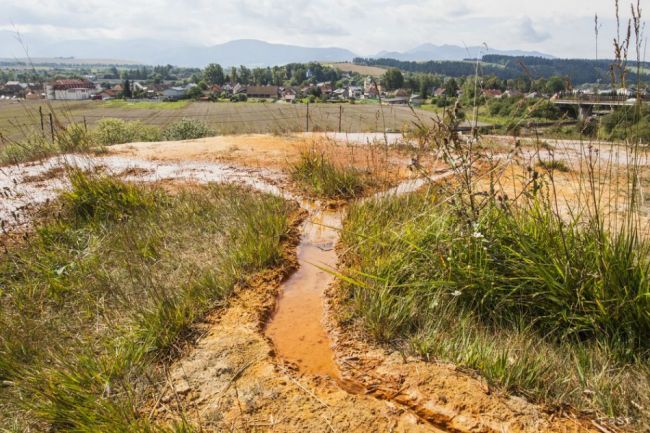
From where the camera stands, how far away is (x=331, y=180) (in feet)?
18.2

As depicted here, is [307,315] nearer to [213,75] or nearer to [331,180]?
[331,180]

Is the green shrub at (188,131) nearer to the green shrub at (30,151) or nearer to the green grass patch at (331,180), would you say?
the green shrub at (30,151)

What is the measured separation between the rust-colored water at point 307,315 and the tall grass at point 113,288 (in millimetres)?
299

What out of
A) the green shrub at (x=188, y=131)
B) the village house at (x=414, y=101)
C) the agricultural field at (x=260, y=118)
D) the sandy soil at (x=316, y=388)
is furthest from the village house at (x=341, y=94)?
the sandy soil at (x=316, y=388)

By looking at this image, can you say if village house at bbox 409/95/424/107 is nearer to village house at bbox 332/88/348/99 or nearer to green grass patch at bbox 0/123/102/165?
green grass patch at bbox 0/123/102/165

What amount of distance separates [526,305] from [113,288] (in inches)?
110

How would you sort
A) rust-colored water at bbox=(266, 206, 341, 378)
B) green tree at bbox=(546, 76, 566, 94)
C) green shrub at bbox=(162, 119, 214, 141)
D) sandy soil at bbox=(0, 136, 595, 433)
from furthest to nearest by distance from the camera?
green shrub at bbox=(162, 119, 214, 141) < green tree at bbox=(546, 76, 566, 94) < rust-colored water at bbox=(266, 206, 341, 378) < sandy soil at bbox=(0, 136, 595, 433)

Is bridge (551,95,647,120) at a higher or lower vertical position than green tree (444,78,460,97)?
lower

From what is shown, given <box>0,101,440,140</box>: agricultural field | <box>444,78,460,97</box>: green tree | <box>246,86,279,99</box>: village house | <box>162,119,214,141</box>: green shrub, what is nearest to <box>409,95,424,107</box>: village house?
<box>0,101,440,140</box>: agricultural field

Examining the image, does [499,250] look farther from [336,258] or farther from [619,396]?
[336,258]

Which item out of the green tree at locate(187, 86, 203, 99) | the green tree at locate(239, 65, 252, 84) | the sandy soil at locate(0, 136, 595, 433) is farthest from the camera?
the green tree at locate(239, 65, 252, 84)

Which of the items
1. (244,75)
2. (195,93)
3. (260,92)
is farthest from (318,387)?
(244,75)

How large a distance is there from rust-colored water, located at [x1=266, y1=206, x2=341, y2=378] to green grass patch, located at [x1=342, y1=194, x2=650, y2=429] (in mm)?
278

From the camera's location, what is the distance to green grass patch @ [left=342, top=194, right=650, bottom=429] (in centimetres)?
219
